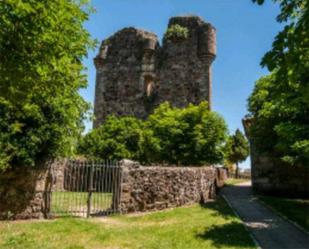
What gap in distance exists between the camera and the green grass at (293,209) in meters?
13.5

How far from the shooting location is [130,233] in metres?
10.9

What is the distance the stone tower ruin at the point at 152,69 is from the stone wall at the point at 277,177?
34.1 feet

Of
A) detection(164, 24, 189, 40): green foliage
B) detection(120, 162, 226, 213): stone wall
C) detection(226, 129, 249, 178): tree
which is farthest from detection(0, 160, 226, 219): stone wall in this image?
detection(226, 129, 249, 178): tree

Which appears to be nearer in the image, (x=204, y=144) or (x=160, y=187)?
(x=160, y=187)

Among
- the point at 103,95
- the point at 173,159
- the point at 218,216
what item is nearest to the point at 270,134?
the point at 173,159

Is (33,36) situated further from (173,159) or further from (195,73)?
(195,73)

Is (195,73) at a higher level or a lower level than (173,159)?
higher

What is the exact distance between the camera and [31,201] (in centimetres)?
1270

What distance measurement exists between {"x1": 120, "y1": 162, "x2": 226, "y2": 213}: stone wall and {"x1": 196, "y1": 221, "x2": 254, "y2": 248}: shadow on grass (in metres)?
3.98

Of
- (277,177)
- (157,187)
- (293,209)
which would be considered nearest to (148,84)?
(277,177)

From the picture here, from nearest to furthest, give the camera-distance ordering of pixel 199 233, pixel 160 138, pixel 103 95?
pixel 199 233 → pixel 160 138 → pixel 103 95

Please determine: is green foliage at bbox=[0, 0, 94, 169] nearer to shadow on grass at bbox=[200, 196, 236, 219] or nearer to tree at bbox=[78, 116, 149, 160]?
shadow on grass at bbox=[200, 196, 236, 219]

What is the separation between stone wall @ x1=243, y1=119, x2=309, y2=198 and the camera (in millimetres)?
21672

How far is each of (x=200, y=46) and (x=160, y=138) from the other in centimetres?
1262
